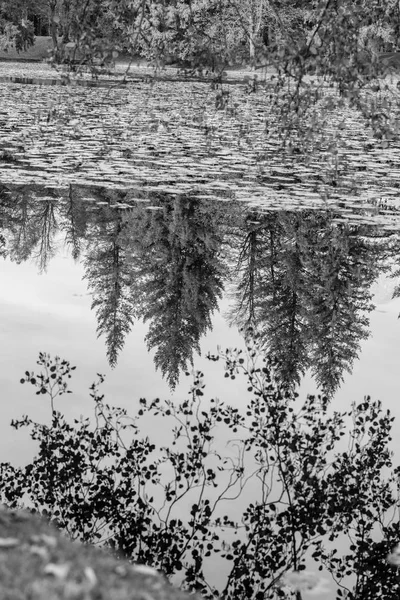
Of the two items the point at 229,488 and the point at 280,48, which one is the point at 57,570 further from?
the point at 280,48

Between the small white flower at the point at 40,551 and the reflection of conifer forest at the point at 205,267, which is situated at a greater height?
the reflection of conifer forest at the point at 205,267

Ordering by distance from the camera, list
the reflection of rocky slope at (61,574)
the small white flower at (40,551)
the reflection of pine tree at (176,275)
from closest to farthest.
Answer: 1. the reflection of rocky slope at (61,574)
2. the small white flower at (40,551)
3. the reflection of pine tree at (176,275)

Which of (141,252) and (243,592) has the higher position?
(141,252)

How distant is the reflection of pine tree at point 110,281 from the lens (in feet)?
29.6

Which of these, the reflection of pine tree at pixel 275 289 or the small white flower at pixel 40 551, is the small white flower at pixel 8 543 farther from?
the reflection of pine tree at pixel 275 289

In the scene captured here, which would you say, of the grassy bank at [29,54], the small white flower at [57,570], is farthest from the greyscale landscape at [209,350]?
the grassy bank at [29,54]

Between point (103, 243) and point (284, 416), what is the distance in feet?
18.3

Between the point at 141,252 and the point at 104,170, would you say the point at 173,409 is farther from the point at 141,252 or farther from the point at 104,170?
the point at 104,170

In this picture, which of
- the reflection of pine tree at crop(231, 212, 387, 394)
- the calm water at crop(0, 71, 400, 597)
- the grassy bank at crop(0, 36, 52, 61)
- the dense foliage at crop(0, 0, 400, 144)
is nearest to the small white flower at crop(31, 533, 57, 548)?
the calm water at crop(0, 71, 400, 597)

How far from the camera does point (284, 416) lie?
7152mm

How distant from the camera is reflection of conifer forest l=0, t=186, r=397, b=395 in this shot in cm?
896

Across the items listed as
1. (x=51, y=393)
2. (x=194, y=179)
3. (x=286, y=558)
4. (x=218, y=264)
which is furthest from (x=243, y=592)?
(x=194, y=179)

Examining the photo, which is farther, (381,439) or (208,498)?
(381,439)

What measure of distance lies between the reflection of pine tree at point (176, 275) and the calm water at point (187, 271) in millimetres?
24
